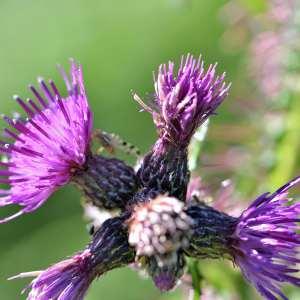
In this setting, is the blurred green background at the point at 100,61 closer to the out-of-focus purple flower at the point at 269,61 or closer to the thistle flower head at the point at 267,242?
the out-of-focus purple flower at the point at 269,61

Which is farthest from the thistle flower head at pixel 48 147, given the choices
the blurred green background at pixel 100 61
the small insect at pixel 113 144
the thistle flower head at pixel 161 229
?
the blurred green background at pixel 100 61

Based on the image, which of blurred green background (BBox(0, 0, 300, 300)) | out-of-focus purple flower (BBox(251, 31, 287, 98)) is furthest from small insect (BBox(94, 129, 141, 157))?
blurred green background (BBox(0, 0, 300, 300))

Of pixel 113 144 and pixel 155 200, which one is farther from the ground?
pixel 113 144

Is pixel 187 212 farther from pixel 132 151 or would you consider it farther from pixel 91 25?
pixel 91 25

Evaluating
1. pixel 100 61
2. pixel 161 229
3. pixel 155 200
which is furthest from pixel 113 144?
pixel 100 61

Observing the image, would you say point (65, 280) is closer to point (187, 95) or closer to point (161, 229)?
point (161, 229)

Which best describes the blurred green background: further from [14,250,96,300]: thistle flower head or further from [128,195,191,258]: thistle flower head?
[128,195,191,258]: thistle flower head

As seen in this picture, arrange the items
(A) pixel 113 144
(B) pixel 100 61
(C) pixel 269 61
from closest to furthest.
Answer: (A) pixel 113 144 < (C) pixel 269 61 < (B) pixel 100 61

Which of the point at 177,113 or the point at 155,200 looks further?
the point at 177,113

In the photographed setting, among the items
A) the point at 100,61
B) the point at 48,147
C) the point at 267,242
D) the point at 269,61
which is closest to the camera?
the point at 267,242
